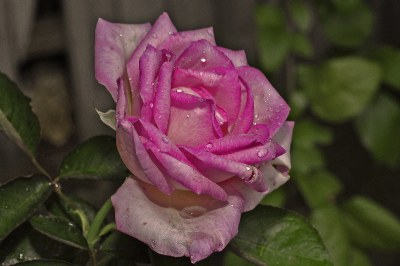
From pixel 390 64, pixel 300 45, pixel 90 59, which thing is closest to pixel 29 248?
pixel 300 45

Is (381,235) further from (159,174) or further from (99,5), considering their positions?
(159,174)

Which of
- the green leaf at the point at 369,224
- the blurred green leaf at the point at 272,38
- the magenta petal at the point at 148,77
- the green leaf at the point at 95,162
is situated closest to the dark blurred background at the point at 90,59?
the blurred green leaf at the point at 272,38

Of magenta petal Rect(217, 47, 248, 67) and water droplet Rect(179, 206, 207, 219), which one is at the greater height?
magenta petal Rect(217, 47, 248, 67)

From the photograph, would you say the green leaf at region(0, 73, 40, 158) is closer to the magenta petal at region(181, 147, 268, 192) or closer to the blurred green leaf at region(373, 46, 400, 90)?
the magenta petal at region(181, 147, 268, 192)

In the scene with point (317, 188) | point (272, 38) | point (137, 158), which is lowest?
point (317, 188)

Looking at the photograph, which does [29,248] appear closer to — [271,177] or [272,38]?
[271,177]

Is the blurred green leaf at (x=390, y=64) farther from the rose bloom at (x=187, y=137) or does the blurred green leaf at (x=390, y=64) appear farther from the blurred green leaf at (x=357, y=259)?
the rose bloom at (x=187, y=137)

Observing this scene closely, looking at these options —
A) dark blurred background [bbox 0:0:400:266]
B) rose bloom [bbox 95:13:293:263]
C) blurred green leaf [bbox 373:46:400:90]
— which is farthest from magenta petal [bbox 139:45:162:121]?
blurred green leaf [bbox 373:46:400:90]
